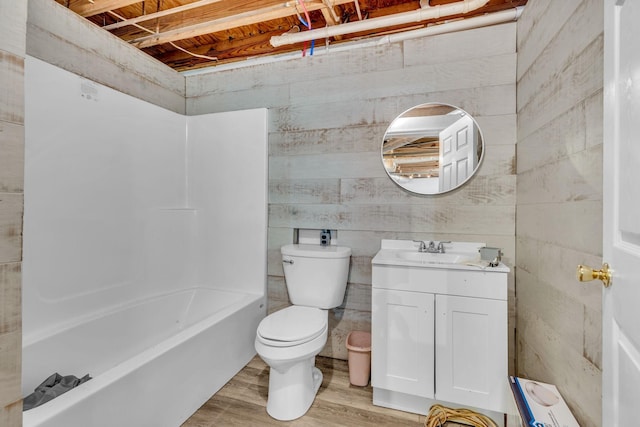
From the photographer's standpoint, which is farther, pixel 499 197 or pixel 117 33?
pixel 117 33

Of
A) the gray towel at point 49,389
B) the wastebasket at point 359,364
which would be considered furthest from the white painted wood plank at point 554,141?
the gray towel at point 49,389

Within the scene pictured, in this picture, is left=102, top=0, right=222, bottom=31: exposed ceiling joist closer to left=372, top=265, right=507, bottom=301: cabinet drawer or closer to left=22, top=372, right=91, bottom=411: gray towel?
left=372, top=265, right=507, bottom=301: cabinet drawer

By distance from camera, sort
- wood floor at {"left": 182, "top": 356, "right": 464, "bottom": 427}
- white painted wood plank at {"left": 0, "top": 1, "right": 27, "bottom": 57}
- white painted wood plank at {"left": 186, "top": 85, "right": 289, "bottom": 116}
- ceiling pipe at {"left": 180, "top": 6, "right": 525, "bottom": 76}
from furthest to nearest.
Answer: white painted wood plank at {"left": 186, "top": 85, "right": 289, "bottom": 116} < ceiling pipe at {"left": 180, "top": 6, "right": 525, "bottom": 76} < wood floor at {"left": 182, "top": 356, "right": 464, "bottom": 427} < white painted wood plank at {"left": 0, "top": 1, "right": 27, "bottom": 57}

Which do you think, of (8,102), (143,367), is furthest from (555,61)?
(143,367)

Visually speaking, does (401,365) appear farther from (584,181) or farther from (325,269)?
(584,181)

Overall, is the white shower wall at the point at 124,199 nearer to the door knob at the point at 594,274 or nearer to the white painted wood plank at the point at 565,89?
the white painted wood plank at the point at 565,89

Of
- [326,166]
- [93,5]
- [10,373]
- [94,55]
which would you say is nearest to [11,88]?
[10,373]

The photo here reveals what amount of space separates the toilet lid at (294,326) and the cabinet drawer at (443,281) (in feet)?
1.33

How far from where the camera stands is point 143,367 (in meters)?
1.41

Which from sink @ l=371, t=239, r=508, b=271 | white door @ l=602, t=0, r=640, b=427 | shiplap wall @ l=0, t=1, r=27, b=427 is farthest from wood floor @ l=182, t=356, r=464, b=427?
white door @ l=602, t=0, r=640, b=427

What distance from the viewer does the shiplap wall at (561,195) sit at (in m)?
1.04

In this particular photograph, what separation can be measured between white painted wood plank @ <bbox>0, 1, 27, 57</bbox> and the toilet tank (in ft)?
5.21

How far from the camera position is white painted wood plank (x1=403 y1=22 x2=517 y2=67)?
191 centimetres

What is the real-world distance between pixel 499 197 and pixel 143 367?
2.13m
